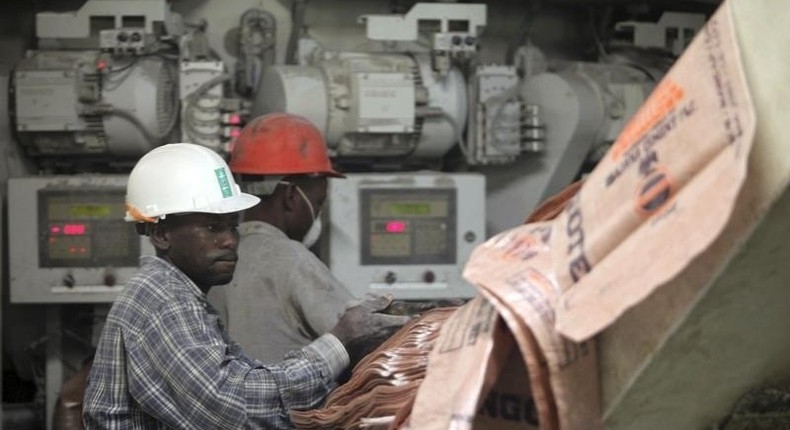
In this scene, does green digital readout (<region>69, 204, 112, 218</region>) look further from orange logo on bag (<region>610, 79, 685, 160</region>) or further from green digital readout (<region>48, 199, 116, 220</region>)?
orange logo on bag (<region>610, 79, 685, 160</region>)

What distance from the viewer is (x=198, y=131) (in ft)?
15.0

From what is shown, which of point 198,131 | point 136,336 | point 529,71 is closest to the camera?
point 136,336

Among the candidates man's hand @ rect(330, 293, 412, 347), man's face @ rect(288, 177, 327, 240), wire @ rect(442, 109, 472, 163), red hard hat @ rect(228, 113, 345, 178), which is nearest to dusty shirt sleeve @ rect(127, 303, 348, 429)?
man's hand @ rect(330, 293, 412, 347)

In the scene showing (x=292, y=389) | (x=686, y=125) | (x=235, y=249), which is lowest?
(x=292, y=389)

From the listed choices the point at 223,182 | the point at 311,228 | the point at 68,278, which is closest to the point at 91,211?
the point at 68,278

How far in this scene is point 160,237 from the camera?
2.92 meters

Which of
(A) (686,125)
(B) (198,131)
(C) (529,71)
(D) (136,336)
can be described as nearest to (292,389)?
(D) (136,336)

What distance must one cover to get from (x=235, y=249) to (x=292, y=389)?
38 cm

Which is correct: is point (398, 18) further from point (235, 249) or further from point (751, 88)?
point (751, 88)

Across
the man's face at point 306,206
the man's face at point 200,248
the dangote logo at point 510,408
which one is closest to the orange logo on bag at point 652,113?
the dangote logo at point 510,408

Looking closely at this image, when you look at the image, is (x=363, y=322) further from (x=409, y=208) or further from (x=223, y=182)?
(x=409, y=208)

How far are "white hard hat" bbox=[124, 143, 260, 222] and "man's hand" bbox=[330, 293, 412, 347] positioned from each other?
0.34 m

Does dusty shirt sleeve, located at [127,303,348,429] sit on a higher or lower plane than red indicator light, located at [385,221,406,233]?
lower

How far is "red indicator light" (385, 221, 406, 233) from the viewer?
15.5 feet
